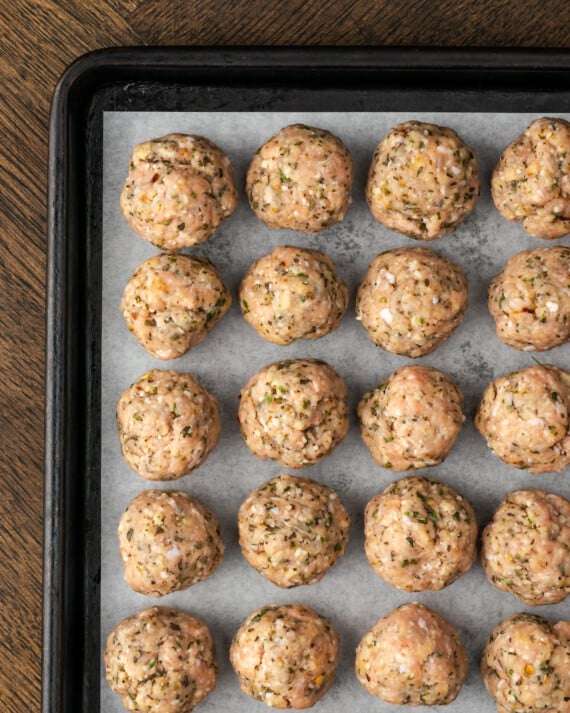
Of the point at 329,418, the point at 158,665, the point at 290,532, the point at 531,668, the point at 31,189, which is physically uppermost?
the point at 31,189

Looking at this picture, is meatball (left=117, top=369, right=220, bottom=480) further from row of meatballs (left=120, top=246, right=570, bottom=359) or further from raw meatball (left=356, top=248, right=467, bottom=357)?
raw meatball (left=356, top=248, right=467, bottom=357)

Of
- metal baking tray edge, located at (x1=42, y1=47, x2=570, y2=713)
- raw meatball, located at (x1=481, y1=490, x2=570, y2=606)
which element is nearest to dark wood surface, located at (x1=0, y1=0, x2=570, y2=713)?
metal baking tray edge, located at (x1=42, y1=47, x2=570, y2=713)

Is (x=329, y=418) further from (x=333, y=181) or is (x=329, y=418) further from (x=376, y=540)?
(x=333, y=181)

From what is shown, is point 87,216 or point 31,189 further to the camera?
point 31,189

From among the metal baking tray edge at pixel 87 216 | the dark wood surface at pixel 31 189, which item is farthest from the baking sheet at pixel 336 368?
the dark wood surface at pixel 31 189

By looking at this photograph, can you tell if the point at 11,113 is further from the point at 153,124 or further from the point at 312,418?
the point at 312,418

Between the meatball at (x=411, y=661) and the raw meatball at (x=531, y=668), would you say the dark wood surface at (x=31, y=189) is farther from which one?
the raw meatball at (x=531, y=668)

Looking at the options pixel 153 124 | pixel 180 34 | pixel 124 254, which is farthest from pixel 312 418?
pixel 180 34

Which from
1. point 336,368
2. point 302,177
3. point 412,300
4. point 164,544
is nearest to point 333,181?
point 302,177

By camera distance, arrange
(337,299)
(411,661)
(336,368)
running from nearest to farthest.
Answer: (411,661) < (337,299) < (336,368)
